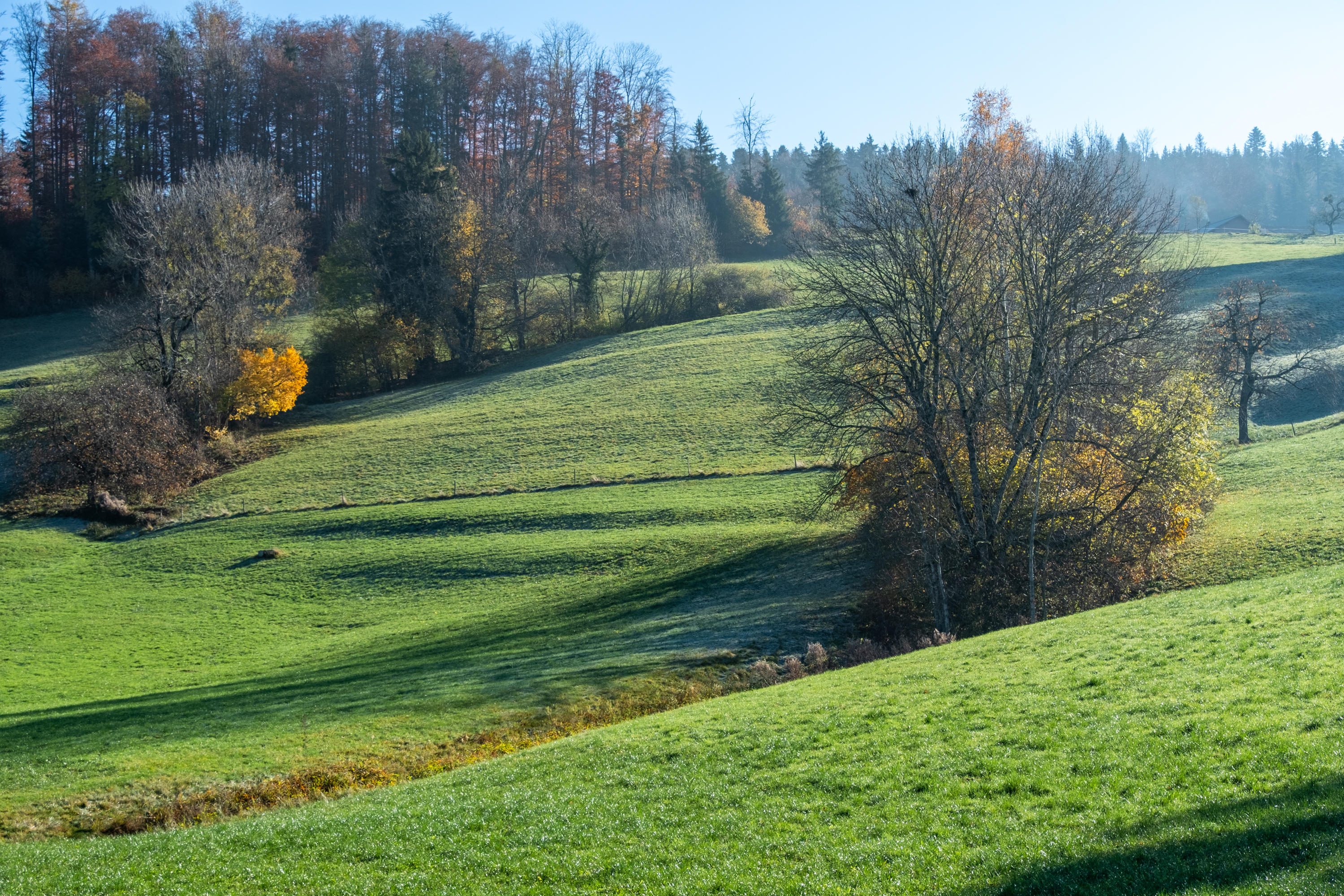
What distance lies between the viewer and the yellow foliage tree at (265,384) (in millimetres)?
59188

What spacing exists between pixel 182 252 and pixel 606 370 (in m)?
31.2

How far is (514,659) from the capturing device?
2491 cm

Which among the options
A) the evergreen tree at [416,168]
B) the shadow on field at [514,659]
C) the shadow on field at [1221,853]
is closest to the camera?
the shadow on field at [1221,853]

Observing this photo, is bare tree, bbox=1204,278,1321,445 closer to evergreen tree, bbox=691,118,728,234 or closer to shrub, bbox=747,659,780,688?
shrub, bbox=747,659,780,688

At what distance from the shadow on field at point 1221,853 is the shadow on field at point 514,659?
14.7 meters

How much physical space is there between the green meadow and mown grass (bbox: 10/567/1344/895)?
0.05 meters

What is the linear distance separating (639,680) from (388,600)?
15.6 m

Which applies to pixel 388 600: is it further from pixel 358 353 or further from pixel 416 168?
pixel 416 168

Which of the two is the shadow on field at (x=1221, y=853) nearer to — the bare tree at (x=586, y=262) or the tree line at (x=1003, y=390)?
the tree line at (x=1003, y=390)

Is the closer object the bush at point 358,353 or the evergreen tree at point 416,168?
the bush at point 358,353

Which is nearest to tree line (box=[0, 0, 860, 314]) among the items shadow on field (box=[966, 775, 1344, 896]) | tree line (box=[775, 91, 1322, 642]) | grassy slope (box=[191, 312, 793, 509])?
grassy slope (box=[191, 312, 793, 509])

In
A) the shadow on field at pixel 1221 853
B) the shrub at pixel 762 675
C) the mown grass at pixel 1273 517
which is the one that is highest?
the shadow on field at pixel 1221 853

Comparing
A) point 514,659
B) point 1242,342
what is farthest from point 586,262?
point 514,659

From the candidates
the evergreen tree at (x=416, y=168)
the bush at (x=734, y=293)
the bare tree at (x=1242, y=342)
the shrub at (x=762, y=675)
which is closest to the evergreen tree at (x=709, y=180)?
the bush at (x=734, y=293)
